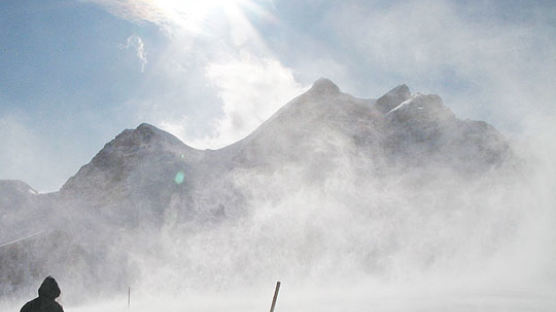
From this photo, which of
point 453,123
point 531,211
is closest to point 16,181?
point 453,123

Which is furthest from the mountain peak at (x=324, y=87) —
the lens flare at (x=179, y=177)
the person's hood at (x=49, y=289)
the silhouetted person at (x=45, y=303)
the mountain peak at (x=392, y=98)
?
the silhouetted person at (x=45, y=303)

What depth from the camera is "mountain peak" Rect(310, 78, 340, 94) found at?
8850 centimetres

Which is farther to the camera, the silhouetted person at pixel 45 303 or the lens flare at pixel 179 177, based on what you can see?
the lens flare at pixel 179 177

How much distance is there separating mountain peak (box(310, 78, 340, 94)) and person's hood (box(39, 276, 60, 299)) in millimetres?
82858

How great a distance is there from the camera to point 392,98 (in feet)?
291

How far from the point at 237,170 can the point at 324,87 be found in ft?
104

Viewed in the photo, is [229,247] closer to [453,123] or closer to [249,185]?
[249,185]

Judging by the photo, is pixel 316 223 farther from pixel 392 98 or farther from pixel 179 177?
pixel 392 98

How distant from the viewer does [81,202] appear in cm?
7806

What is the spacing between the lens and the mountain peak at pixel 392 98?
8638cm

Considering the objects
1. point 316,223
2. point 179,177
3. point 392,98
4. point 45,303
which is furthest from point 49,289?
point 392,98

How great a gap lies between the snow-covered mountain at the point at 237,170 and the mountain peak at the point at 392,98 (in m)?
0.33

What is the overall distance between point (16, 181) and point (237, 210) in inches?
2794

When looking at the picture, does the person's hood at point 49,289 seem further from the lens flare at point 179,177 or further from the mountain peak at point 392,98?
the mountain peak at point 392,98
